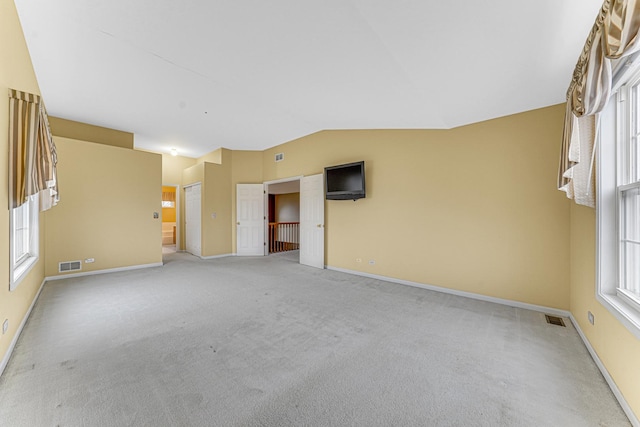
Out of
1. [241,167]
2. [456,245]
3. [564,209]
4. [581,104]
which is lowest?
[456,245]

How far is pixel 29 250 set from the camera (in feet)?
11.0

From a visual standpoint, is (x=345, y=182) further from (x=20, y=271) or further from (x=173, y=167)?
(x=173, y=167)

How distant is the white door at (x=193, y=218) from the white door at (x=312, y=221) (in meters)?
2.93

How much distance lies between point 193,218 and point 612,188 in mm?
7804

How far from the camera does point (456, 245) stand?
12.2 ft

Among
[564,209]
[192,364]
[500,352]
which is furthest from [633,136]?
[192,364]

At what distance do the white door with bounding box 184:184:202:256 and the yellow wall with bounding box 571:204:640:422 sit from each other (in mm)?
7065

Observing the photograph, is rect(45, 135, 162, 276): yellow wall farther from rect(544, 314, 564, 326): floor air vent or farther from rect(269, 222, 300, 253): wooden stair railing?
rect(544, 314, 564, 326): floor air vent

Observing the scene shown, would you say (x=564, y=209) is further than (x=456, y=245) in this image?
No

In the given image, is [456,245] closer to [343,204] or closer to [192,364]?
[343,204]

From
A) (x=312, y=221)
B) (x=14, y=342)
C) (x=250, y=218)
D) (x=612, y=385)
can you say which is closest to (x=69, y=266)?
(x=14, y=342)

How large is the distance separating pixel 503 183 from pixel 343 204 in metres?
2.61

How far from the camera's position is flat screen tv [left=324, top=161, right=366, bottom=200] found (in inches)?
181

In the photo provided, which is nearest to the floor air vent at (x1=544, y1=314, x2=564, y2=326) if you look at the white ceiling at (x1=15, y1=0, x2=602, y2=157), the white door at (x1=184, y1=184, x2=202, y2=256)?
the white ceiling at (x1=15, y1=0, x2=602, y2=157)
